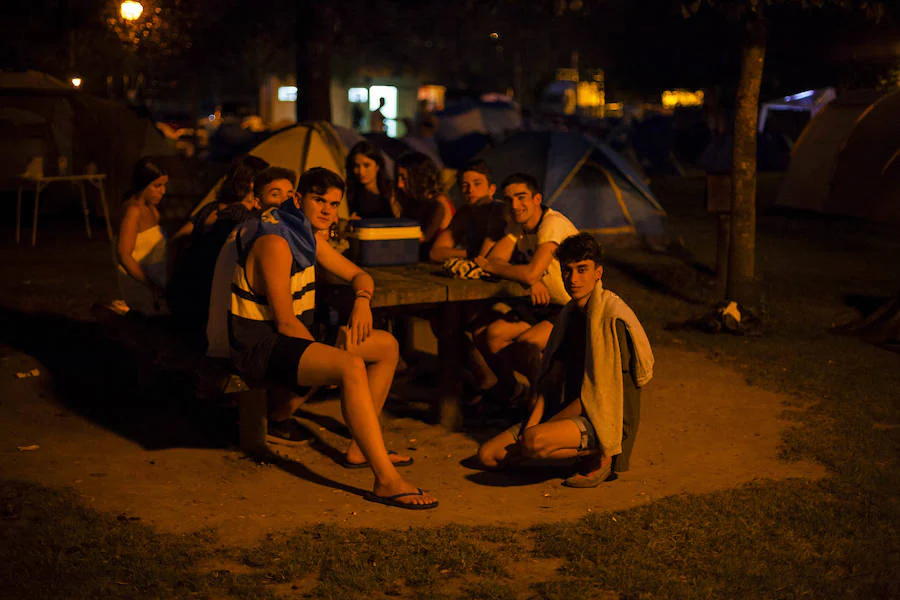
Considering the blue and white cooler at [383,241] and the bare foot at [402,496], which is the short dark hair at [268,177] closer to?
the blue and white cooler at [383,241]

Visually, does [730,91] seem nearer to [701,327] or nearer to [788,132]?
[788,132]

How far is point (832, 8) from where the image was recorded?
11820mm

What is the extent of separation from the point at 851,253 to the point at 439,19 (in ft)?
43.4

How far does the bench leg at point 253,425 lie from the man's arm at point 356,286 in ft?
2.30

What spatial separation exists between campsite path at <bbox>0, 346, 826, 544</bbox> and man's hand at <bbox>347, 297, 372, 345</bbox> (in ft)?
2.40

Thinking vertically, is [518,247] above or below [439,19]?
below

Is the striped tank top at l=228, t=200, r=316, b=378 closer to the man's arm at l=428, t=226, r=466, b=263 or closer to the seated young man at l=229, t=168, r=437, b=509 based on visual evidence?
the seated young man at l=229, t=168, r=437, b=509

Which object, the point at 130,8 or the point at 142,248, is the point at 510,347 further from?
the point at 130,8

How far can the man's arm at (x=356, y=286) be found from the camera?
576 cm

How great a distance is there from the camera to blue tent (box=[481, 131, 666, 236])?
15469 millimetres

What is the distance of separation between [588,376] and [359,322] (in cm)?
118

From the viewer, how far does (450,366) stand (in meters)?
6.68

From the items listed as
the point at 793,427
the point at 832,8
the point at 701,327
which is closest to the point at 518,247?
the point at 793,427

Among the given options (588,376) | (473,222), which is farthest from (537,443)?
(473,222)
